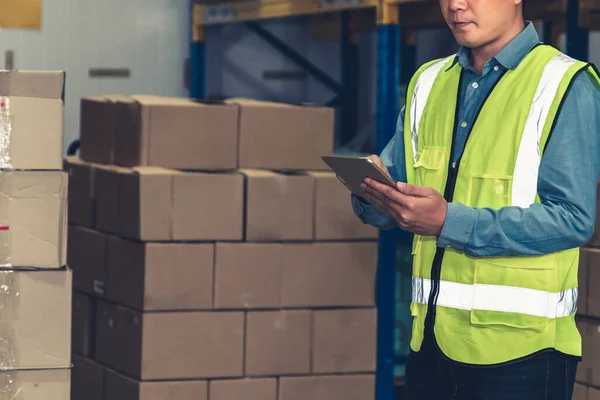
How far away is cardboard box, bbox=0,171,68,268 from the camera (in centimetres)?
368

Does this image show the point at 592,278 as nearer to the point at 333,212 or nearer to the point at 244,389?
the point at 333,212

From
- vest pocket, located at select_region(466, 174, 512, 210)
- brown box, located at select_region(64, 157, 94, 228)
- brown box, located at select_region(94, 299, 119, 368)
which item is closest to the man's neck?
vest pocket, located at select_region(466, 174, 512, 210)

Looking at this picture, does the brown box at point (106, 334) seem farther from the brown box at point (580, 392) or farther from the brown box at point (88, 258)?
the brown box at point (580, 392)

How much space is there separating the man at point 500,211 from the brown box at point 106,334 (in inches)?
93.1

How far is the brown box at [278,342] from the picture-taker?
15.0 ft

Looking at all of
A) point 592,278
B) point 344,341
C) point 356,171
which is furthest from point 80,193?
point 356,171

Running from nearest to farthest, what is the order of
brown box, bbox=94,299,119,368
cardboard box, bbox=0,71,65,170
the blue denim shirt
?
1. the blue denim shirt
2. cardboard box, bbox=0,71,65,170
3. brown box, bbox=94,299,119,368

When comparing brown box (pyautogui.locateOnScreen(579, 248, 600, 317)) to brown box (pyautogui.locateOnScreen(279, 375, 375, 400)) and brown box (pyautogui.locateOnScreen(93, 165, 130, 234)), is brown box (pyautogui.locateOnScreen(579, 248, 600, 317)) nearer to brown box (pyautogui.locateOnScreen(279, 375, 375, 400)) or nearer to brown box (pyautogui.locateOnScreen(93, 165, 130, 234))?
brown box (pyautogui.locateOnScreen(279, 375, 375, 400))

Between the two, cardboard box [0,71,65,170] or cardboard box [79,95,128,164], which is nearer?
cardboard box [0,71,65,170]

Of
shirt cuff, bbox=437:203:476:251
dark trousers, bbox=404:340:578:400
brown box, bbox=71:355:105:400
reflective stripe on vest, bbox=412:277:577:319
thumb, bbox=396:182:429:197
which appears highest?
thumb, bbox=396:182:429:197

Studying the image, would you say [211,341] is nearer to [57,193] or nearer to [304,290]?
[304,290]

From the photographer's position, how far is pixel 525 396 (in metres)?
2.38

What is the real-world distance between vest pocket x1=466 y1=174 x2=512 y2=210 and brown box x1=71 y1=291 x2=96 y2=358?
2841 millimetres

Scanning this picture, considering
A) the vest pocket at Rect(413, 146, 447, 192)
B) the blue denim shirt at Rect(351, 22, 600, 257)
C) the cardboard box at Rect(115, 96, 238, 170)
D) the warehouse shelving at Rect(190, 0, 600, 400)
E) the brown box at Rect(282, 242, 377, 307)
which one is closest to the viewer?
the blue denim shirt at Rect(351, 22, 600, 257)
